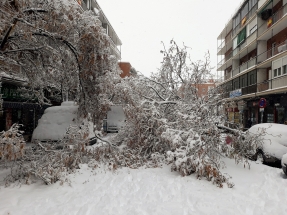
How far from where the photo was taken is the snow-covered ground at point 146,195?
4.84m

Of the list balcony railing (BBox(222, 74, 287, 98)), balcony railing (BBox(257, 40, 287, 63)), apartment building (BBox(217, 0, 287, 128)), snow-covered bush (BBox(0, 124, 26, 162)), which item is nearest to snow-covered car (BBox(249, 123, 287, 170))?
apartment building (BBox(217, 0, 287, 128))

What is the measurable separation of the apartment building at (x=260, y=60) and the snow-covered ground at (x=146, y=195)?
8871 mm

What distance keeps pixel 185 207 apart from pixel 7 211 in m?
3.41

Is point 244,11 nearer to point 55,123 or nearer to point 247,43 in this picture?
point 247,43

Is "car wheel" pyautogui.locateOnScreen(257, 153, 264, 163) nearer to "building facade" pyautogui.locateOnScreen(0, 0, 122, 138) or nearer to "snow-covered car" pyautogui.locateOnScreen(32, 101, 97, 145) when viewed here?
"snow-covered car" pyautogui.locateOnScreen(32, 101, 97, 145)

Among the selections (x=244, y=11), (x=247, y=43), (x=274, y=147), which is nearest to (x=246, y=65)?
(x=247, y=43)

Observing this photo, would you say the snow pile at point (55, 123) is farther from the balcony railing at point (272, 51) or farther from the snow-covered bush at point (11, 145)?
the balcony railing at point (272, 51)

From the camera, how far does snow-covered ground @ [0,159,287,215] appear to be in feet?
15.9

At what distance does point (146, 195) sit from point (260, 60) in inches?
910

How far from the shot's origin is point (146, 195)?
224 inches

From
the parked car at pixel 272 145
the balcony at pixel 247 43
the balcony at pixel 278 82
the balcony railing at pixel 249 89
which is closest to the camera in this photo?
the parked car at pixel 272 145

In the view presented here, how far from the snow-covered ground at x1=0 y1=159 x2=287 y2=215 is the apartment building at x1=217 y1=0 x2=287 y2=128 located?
8.87m

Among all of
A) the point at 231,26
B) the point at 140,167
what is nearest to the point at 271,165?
the point at 140,167

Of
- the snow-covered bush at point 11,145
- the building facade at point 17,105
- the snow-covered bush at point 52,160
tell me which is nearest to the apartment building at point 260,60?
Result: the snow-covered bush at point 52,160
